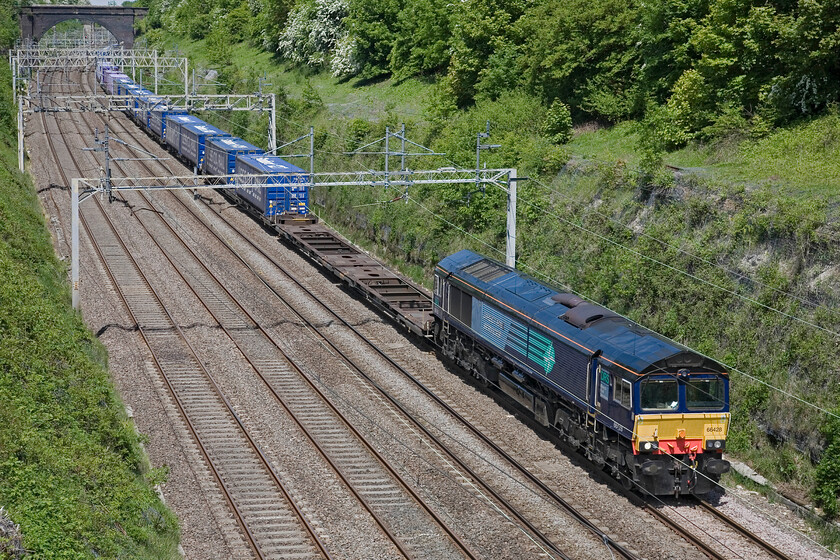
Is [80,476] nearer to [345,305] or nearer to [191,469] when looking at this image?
[191,469]

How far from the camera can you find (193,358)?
32062 millimetres

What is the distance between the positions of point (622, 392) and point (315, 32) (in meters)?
63.7

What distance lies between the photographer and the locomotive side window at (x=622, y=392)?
22.4m

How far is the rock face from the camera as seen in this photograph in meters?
14.8

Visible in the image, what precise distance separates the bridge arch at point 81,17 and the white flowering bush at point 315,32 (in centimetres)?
5595

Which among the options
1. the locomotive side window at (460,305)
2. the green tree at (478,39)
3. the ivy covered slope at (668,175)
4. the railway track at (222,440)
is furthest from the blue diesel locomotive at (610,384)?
the green tree at (478,39)

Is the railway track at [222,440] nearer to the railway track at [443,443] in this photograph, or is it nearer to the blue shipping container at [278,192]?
the railway track at [443,443]

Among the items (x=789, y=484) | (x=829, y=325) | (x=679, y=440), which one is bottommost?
(x=789, y=484)

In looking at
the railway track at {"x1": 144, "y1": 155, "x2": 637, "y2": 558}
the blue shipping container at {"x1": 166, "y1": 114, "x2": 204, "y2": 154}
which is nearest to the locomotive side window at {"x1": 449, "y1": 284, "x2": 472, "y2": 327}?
the railway track at {"x1": 144, "y1": 155, "x2": 637, "y2": 558}

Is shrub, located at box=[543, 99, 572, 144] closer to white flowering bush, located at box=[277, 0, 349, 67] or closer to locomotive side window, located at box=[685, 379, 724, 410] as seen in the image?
locomotive side window, located at box=[685, 379, 724, 410]

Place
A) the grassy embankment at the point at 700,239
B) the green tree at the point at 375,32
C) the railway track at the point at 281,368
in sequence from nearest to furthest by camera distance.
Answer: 1. the railway track at the point at 281,368
2. the grassy embankment at the point at 700,239
3. the green tree at the point at 375,32

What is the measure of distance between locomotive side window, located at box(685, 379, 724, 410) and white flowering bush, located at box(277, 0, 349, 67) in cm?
6079

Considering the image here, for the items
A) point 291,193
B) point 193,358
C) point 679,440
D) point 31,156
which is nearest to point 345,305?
point 193,358

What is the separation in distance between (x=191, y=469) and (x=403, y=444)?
17.6ft
